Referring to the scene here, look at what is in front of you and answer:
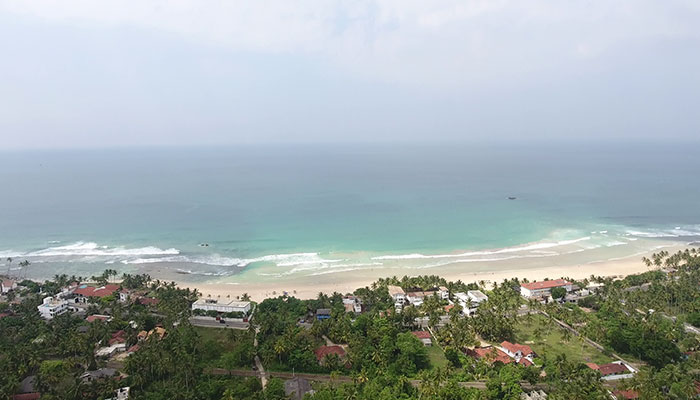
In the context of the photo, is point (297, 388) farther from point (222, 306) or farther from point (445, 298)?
point (445, 298)

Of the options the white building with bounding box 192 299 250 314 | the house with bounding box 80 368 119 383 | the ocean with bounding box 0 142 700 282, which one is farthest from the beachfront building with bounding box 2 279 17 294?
the house with bounding box 80 368 119 383

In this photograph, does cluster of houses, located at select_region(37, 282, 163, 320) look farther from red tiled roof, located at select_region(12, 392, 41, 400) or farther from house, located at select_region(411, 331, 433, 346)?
house, located at select_region(411, 331, 433, 346)

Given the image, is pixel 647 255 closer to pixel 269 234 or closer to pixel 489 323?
pixel 489 323

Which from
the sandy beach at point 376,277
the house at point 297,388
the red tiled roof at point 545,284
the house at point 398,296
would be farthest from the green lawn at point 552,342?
the house at point 297,388

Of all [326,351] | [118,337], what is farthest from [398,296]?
[118,337]

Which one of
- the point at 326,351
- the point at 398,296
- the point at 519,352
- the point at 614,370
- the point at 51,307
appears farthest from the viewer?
the point at 398,296
